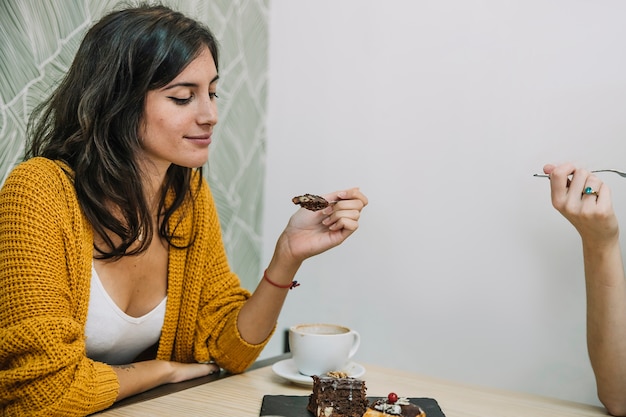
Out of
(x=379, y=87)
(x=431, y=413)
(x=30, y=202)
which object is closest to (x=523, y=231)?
(x=379, y=87)

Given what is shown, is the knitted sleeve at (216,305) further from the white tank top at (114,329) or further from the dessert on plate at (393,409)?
the dessert on plate at (393,409)

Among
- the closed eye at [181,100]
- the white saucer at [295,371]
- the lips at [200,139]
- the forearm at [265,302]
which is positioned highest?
the closed eye at [181,100]

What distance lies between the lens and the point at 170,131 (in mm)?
1264

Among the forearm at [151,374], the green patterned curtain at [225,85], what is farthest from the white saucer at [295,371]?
the green patterned curtain at [225,85]

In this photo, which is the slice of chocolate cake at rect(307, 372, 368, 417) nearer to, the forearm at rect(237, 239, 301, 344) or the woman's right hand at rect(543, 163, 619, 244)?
the forearm at rect(237, 239, 301, 344)

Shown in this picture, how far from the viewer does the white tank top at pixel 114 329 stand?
1240 mm

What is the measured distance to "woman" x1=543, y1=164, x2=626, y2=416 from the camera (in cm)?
121

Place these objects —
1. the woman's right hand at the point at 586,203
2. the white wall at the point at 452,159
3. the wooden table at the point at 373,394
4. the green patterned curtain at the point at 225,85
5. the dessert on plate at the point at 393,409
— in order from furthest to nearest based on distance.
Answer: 1. the white wall at the point at 452,159
2. the green patterned curtain at the point at 225,85
3. the woman's right hand at the point at 586,203
4. the wooden table at the point at 373,394
5. the dessert on plate at the point at 393,409

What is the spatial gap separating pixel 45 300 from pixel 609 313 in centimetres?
98

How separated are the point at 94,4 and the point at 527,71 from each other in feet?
3.33

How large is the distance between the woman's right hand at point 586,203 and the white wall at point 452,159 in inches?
12.7

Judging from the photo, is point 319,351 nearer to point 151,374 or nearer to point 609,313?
point 151,374

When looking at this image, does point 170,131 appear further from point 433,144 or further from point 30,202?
point 433,144

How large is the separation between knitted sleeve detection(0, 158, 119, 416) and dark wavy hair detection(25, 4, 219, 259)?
0.18 ft
